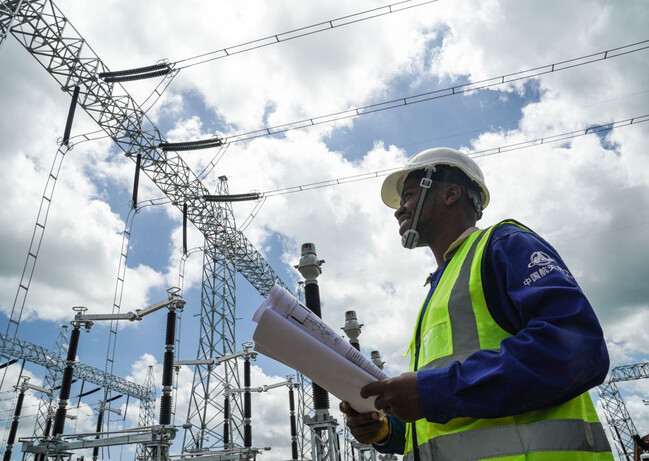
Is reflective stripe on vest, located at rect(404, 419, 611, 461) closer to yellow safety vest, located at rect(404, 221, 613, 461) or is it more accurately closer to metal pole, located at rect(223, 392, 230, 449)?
yellow safety vest, located at rect(404, 221, 613, 461)

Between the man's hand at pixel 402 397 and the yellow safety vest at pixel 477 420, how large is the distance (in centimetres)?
16

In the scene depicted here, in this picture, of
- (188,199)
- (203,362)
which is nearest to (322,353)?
(203,362)

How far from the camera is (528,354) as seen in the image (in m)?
1.12

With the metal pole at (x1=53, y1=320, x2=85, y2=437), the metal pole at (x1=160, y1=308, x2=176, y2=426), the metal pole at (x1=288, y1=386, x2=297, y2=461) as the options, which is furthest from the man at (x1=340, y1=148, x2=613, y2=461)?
the metal pole at (x1=288, y1=386, x2=297, y2=461)

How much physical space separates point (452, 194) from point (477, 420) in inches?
43.3

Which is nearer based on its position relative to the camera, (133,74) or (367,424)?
(367,424)

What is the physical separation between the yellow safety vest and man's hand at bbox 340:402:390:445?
207 mm

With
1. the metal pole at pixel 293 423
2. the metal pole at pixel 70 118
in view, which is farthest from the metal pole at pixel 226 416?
the metal pole at pixel 70 118

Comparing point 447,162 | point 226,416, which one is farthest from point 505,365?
point 226,416

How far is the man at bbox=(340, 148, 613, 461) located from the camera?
111cm

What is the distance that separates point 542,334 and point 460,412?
31cm

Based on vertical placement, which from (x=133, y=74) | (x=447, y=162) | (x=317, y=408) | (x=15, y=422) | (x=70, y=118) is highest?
(x=133, y=74)

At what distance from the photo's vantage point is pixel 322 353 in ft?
4.62

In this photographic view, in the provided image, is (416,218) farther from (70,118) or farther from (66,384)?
(70,118)
